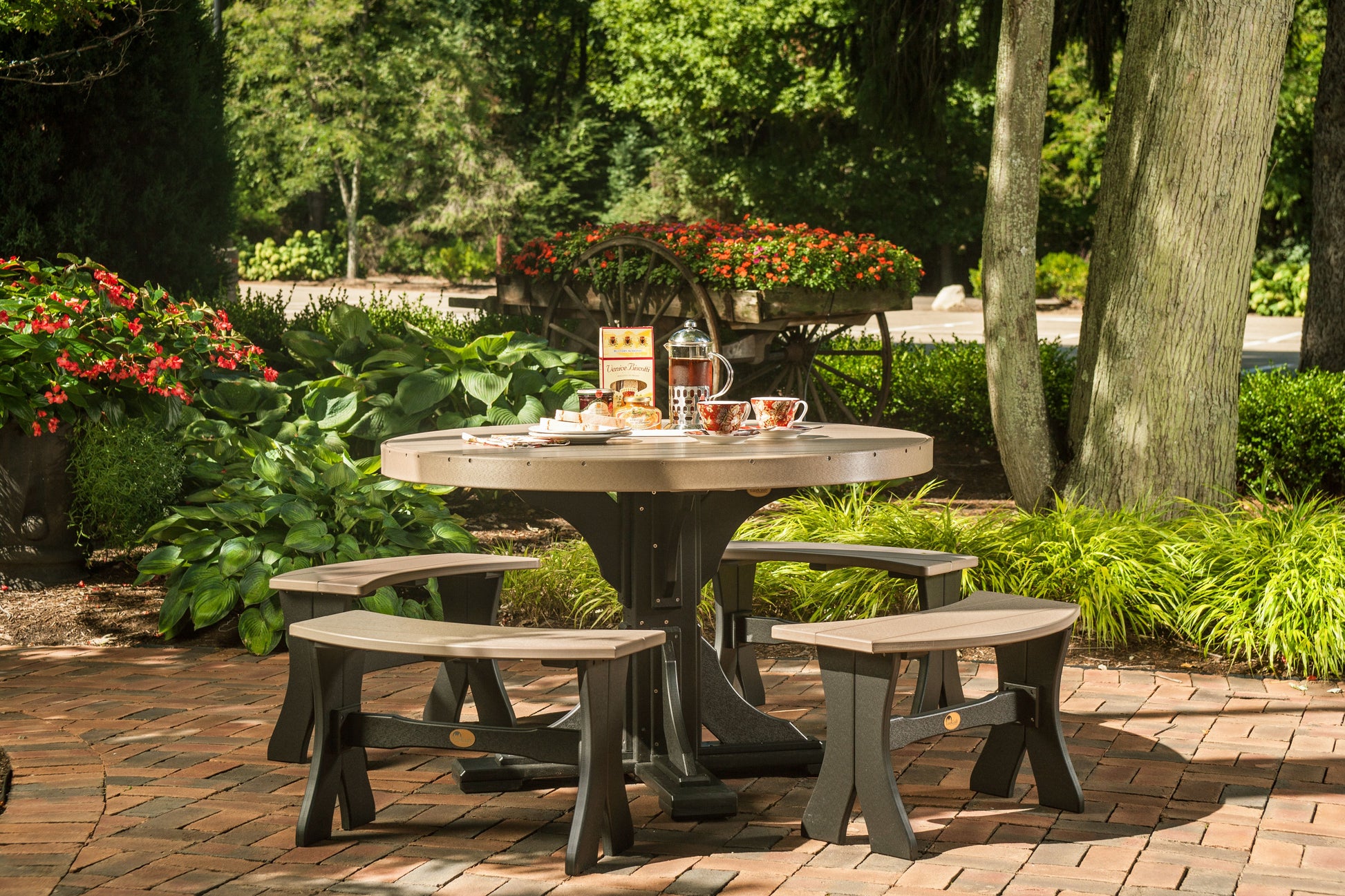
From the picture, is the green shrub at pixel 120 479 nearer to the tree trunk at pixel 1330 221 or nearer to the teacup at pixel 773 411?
the teacup at pixel 773 411

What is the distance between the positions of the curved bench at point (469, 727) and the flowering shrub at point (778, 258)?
17.1 ft

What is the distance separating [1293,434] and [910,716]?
5097 millimetres

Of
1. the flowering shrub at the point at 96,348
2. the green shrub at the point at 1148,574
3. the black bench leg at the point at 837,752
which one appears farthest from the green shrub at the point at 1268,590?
the flowering shrub at the point at 96,348

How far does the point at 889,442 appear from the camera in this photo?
336 centimetres

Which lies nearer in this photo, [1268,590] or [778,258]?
[1268,590]

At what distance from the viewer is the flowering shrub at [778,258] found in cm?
807

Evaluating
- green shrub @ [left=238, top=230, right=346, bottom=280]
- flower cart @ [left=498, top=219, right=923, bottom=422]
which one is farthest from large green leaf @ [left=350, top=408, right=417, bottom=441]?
green shrub @ [left=238, top=230, right=346, bottom=280]

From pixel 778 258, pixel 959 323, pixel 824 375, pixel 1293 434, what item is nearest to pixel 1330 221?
pixel 1293 434

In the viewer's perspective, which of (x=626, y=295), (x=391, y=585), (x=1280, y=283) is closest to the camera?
(x=391, y=585)

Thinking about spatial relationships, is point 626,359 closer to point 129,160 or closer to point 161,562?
point 161,562

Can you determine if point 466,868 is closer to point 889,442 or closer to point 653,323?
point 889,442

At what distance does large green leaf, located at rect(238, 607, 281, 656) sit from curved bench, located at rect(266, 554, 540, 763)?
1090 mm

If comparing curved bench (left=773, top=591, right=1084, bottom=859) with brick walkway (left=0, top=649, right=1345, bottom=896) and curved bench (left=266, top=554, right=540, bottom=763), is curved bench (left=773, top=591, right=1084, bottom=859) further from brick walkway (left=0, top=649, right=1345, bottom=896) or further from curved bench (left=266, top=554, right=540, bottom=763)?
curved bench (left=266, top=554, right=540, bottom=763)

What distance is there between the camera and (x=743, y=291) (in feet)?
26.7
